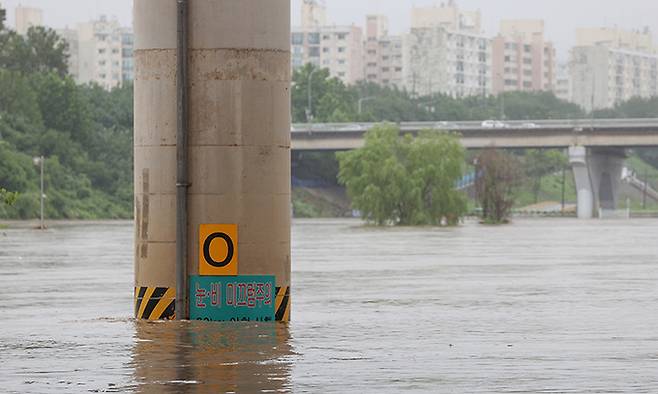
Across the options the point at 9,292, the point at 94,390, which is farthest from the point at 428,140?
the point at 94,390

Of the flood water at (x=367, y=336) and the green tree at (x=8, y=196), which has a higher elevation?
the green tree at (x=8, y=196)

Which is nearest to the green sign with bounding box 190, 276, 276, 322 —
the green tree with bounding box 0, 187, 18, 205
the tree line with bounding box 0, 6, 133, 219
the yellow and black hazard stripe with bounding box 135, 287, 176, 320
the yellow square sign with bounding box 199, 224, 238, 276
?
the yellow square sign with bounding box 199, 224, 238, 276

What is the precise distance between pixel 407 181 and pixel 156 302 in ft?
302

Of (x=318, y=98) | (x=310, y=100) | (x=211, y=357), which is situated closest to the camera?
(x=211, y=357)

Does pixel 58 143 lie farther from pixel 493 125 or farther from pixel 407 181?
pixel 493 125

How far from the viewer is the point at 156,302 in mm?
25266

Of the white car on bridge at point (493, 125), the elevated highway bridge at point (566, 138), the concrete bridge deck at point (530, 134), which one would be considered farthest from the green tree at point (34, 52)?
the white car on bridge at point (493, 125)

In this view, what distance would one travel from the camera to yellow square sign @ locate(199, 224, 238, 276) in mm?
24797

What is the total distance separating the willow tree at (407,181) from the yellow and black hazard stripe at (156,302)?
91135 millimetres

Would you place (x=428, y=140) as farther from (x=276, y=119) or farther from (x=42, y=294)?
(x=276, y=119)

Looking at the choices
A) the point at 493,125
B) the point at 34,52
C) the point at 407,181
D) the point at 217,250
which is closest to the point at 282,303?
the point at 217,250

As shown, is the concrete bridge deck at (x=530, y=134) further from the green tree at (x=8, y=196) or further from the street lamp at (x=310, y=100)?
the green tree at (x=8, y=196)

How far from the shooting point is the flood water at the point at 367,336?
18.8 m

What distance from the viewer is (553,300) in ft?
113
